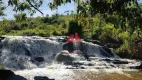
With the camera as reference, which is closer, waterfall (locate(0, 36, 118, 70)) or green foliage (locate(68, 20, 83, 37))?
waterfall (locate(0, 36, 118, 70))

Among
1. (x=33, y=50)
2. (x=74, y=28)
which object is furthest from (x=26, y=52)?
(x=74, y=28)

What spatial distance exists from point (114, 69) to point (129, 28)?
19.7 meters

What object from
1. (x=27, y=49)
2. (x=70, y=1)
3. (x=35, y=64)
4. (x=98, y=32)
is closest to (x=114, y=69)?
(x=35, y=64)

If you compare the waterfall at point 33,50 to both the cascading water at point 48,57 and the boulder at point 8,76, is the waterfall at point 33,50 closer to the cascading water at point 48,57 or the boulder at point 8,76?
the cascading water at point 48,57

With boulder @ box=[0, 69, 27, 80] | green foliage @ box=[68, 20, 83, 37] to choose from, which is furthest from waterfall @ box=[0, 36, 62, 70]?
green foliage @ box=[68, 20, 83, 37]

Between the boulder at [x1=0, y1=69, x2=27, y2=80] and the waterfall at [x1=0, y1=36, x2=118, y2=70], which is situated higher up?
the boulder at [x1=0, y1=69, x2=27, y2=80]

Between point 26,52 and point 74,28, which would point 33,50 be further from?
point 74,28

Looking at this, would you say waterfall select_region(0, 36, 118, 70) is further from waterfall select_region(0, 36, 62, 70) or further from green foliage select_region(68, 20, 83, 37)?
green foliage select_region(68, 20, 83, 37)

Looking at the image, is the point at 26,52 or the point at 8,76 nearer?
the point at 8,76

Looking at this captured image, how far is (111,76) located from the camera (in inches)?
849

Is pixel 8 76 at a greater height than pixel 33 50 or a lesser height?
greater

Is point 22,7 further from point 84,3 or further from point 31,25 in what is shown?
point 31,25

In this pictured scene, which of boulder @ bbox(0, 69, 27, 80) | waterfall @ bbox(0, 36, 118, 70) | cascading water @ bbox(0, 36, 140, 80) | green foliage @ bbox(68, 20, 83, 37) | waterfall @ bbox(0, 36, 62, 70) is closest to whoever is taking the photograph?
boulder @ bbox(0, 69, 27, 80)

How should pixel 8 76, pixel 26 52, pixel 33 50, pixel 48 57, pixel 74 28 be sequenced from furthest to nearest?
pixel 74 28, pixel 33 50, pixel 26 52, pixel 48 57, pixel 8 76
